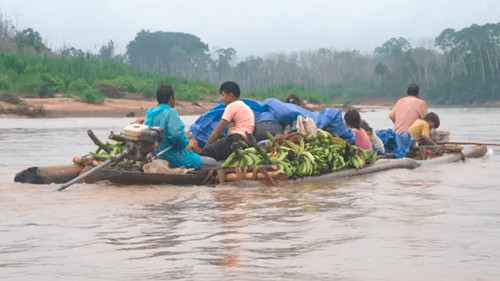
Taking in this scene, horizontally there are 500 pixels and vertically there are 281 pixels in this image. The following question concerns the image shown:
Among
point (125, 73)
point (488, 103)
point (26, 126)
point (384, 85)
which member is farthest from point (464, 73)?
point (26, 126)

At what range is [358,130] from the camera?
32.6ft

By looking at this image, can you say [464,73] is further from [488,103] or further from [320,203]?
[320,203]

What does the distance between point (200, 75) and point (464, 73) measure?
89.2 feet

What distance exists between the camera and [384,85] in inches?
2997

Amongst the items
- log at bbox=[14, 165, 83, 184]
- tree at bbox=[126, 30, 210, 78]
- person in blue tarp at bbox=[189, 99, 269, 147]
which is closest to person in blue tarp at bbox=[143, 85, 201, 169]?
person in blue tarp at bbox=[189, 99, 269, 147]

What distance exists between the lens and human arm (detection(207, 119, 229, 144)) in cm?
874

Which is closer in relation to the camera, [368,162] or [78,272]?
[78,272]

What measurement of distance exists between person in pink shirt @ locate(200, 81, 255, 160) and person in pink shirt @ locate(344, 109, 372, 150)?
1553mm

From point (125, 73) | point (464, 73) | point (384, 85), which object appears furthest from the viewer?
point (384, 85)

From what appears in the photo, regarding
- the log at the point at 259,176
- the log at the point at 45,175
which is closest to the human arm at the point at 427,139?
the log at the point at 259,176

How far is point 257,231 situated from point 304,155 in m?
2.99

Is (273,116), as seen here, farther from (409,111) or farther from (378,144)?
(409,111)

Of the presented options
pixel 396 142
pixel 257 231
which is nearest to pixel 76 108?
pixel 396 142

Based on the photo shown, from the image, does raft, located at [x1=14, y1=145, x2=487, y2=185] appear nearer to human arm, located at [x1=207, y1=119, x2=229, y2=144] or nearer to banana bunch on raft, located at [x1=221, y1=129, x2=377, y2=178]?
banana bunch on raft, located at [x1=221, y1=129, x2=377, y2=178]
